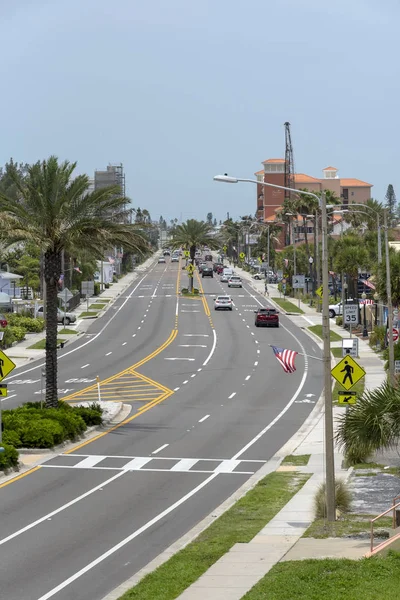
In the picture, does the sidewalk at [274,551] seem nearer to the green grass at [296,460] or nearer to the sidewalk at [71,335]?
the green grass at [296,460]

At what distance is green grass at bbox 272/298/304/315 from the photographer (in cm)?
10344

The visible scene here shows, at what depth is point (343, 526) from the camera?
922 inches

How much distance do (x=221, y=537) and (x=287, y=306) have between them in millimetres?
85164

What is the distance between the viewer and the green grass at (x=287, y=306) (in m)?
103

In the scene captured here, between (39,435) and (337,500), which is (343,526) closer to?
(337,500)

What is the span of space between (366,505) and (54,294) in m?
17.8

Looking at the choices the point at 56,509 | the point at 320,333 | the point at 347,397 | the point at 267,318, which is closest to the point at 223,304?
the point at 267,318

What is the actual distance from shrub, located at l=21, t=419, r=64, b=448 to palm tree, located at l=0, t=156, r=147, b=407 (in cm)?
354

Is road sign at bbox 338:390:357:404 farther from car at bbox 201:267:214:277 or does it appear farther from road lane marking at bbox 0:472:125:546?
car at bbox 201:267:214:277

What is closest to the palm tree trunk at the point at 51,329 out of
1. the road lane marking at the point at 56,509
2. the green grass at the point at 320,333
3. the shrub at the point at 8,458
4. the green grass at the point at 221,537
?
the road lane marking at the point at 56,509

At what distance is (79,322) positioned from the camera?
301 feet

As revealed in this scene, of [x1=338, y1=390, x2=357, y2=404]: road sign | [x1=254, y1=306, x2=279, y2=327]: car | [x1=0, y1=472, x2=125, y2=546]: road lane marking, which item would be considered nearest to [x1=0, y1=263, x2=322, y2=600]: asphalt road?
[x1=0, y1=472, x2=125, y2=546]: road lane marking

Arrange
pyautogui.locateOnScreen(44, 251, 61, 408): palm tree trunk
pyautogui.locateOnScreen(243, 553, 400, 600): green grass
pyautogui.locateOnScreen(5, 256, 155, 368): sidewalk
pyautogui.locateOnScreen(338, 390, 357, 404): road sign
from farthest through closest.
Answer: pyautogui.locateOnScreen(5, 256, 155, 368): sidewalk, pyautogui.locateOnScreen(44, 251, 61, 408): palm tree trunk, pyautogui.locateOnScreen(338, 390, 357, 404): road sign, pyautogui.locateOnScreen(243, 553, 400, 600): green grass

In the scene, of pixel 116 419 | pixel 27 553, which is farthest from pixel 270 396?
pixel 27 553
